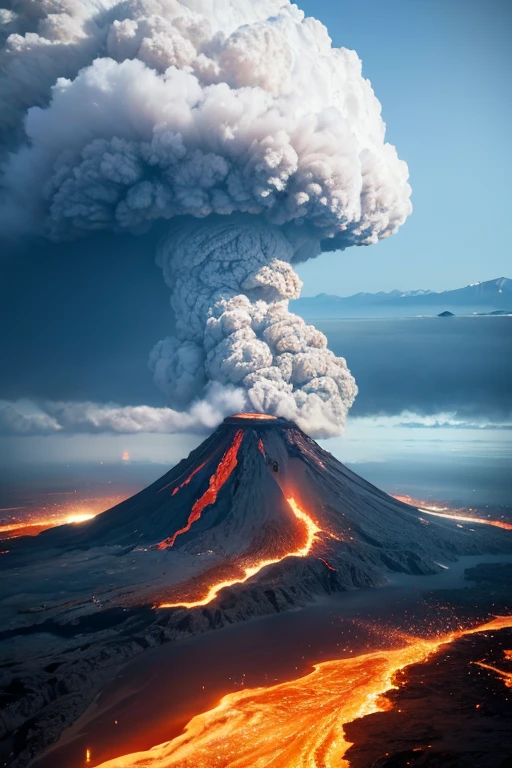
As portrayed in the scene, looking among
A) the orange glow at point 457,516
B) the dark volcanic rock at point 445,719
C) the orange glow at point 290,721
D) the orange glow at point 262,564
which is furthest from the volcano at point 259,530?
the dark volcanic rock at point 445,719

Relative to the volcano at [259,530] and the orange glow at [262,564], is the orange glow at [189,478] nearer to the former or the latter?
the volcano at [259,530]

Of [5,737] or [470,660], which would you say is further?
[470,660]

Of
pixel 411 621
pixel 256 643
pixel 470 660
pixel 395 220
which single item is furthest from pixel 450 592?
pixel 395 220

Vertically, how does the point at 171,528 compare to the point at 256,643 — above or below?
above

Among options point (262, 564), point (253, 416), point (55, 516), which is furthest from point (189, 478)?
point (55, 516)

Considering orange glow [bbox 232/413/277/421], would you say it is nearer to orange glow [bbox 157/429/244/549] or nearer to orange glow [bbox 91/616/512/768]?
orange glow [bbox 157/429/244/549]

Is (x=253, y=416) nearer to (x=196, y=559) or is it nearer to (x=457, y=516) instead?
(x=196, y=559)

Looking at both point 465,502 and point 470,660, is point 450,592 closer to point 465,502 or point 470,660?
point 470,660
